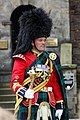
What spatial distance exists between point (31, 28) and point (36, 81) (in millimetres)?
587

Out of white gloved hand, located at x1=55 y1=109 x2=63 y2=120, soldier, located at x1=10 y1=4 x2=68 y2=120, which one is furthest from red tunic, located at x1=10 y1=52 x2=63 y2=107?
white gloved hand, located at x1=55 y1=109 x2=63 y2=120

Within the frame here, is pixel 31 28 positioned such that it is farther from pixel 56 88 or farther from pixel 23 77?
pixel 56 88

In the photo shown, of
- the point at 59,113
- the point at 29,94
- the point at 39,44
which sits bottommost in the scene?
the point at 59,113

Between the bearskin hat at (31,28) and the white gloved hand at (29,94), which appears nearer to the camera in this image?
the white gloved hand at (29,94)

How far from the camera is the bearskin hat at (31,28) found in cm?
534

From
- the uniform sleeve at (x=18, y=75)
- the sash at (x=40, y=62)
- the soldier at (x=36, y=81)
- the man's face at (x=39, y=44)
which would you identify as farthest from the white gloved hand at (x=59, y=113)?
the man's face at (x=39, y=44)

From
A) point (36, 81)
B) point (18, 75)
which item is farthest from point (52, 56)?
point (18, 75)

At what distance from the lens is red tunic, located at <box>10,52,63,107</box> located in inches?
206

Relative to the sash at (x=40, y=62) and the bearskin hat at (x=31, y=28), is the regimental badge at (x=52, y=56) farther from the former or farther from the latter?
the bearskin hat at (x=31, y=28)

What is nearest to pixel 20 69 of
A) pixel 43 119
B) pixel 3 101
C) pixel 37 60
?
pixel 37 60

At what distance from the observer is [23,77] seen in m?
5.26

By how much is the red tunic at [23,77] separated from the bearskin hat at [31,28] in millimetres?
94

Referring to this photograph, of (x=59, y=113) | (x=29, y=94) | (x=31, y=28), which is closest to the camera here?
(x=29, y=94)

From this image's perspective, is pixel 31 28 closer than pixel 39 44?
No
